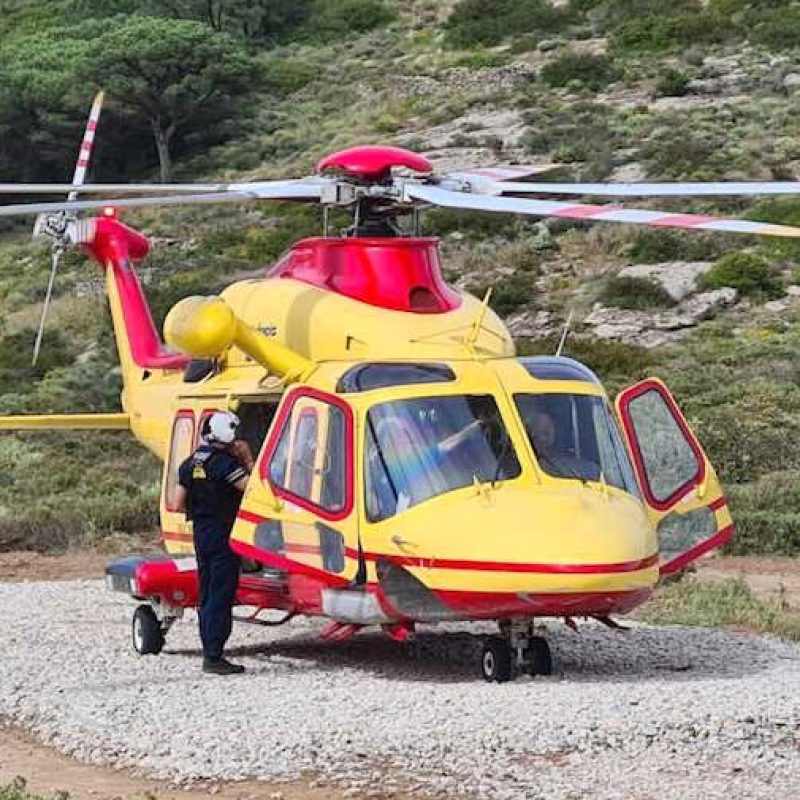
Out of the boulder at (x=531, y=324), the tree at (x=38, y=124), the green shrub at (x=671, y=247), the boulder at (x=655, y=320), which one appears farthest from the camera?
the tree at (x=38, y=124)

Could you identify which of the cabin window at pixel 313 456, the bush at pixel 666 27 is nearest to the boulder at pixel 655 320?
the bush at pixel 666 27

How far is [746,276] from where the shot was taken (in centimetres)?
3284

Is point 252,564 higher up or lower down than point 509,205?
lower down

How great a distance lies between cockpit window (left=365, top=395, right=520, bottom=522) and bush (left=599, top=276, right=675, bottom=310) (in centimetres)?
2259

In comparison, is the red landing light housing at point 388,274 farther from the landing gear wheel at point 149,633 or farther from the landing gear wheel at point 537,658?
the landing gear wheel at point 149,633

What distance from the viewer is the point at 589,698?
8977 millimetres

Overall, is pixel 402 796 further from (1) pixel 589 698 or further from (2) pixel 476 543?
(2) pixel 476 543

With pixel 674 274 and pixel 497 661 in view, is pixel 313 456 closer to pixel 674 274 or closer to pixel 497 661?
pixel 497 661

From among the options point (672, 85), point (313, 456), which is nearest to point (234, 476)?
point (313, 456)

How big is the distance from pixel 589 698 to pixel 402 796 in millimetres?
1654

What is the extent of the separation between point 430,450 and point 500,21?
158 feet

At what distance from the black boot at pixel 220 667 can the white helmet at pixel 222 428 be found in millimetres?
1315

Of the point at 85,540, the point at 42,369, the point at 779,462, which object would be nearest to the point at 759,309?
the point at 779,462

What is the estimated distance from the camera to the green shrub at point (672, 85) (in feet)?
155
